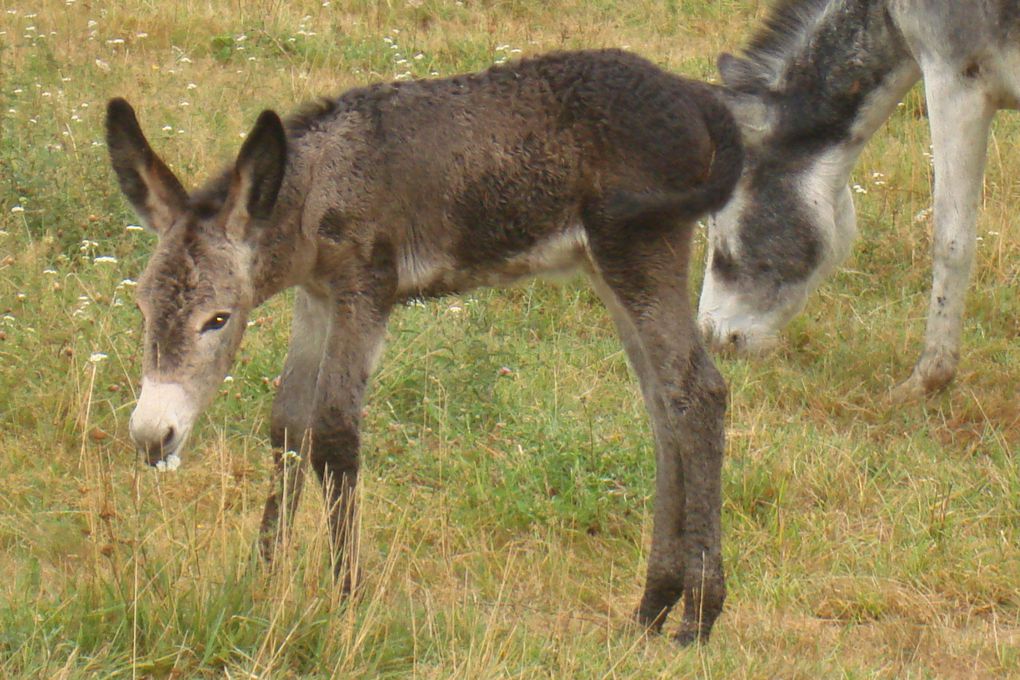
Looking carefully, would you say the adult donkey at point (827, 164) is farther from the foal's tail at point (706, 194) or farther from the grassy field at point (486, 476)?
the foal's tail at point (706, 194)

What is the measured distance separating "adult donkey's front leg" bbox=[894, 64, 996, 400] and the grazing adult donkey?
2.39 meters

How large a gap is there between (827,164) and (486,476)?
2581 millimetres

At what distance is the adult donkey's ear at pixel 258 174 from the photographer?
3.89 metres

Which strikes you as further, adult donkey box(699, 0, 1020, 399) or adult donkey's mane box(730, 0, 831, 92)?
adult donkey's mane box(730, 0, 831, 92)

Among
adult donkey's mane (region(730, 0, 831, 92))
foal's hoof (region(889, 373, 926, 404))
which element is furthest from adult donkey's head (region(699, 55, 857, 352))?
foal's hoof (region(889, 373, 926, 404))

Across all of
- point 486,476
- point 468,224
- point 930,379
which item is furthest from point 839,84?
point 468,224

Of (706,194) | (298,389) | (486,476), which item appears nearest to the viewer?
(706,194)

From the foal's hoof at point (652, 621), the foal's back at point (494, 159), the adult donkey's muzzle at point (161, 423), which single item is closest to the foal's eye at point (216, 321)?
the adult donkey's muzzle at point (161, 423)

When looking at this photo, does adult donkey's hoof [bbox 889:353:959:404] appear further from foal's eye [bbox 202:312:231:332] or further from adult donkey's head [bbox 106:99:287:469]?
foal's eye [bbox 202:312:231:332]

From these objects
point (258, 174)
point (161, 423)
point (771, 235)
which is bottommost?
point (771, 235)

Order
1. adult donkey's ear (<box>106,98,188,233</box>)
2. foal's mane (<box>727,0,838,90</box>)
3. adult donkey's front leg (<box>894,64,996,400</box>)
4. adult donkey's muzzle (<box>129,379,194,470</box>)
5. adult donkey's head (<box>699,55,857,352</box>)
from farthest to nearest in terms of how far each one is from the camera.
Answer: foal's mane (<box>727,0,838,90</box>)
adult donkey's head (<box>699,55,857,352</box>)
adult donkey's front leg (<box>894,64,996,400</box>)
adult donkey's ear (<box>106,98,188,233</box>)
adult donkey's muzzle (<box>129,379,194,470</box>)

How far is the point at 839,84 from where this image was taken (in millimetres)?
6824

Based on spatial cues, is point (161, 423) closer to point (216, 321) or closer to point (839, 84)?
point (216, 321)

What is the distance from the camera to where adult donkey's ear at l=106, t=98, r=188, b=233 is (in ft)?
13.1
